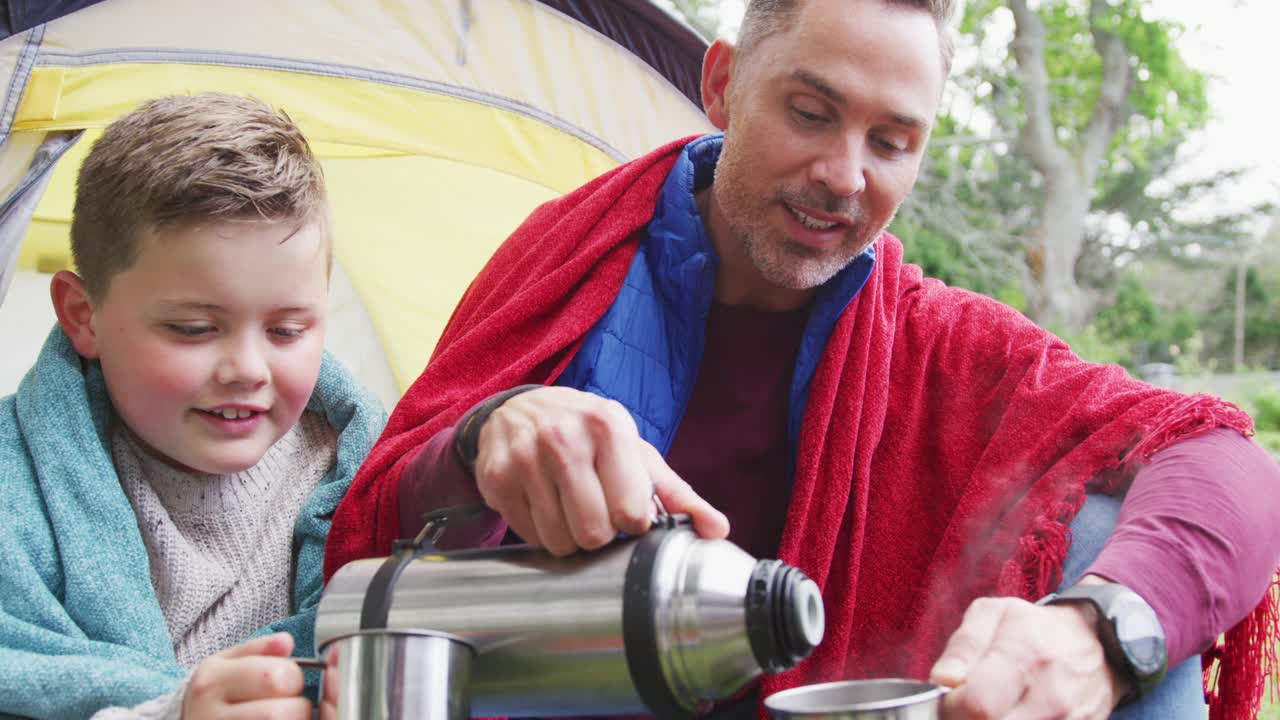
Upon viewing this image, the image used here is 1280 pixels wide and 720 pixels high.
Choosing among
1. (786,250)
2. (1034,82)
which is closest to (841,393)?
(786,250)

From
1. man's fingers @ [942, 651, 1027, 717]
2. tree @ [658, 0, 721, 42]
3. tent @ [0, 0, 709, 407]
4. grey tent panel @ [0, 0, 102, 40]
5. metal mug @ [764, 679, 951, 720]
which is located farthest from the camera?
tree @ [658, 0, 721, 42]

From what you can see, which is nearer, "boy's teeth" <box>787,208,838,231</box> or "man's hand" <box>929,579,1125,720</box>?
"man's hand" <box>929,579,1125,720</box>

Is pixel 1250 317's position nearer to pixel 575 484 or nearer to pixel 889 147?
pixel 889 147

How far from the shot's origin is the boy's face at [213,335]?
129 cm

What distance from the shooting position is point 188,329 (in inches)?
51.4

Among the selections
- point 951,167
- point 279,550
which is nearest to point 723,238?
point 279,550

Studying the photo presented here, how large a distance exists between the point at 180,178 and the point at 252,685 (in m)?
0.69

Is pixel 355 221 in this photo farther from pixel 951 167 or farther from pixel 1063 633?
pixel 951 167

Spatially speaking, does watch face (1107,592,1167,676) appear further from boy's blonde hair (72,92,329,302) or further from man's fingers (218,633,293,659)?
boy's blonde hair (72,92,329,302)

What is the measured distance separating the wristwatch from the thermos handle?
517mm

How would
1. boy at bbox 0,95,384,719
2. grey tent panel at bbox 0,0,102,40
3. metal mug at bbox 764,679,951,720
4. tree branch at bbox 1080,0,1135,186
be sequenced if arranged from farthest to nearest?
tree branch at bbox 1080,0,1135,186 < grey tent panel at bbox 0,0,102,40 < boy at bbox 0,95,384,719 < metal mug at bbox 764,679,951,720

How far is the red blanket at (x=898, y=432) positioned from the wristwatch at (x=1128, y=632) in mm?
205

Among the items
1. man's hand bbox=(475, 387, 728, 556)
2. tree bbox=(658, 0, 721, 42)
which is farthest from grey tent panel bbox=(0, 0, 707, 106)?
tree bbox=(658, 0, 721, 42)

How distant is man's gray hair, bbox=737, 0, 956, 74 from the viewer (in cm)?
147
